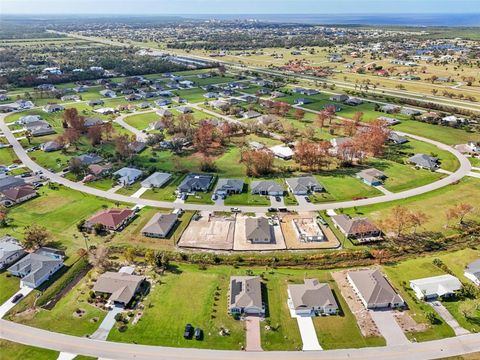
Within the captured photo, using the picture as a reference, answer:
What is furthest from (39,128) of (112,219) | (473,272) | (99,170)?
(473,272)

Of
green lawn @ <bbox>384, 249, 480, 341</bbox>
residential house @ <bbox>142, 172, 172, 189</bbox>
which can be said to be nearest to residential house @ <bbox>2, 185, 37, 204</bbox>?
residential house @ <bbox>142, 172, 172, 189</bbox>

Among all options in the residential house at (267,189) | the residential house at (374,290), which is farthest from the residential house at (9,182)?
the residential house at (374,290)

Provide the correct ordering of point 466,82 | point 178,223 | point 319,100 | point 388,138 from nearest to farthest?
point 178,223
point 388,138
point 319,100
point 466,82

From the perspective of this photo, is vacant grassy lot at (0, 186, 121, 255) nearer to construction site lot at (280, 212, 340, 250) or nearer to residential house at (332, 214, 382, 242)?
construction site lot at (280, 212, 340, 250)

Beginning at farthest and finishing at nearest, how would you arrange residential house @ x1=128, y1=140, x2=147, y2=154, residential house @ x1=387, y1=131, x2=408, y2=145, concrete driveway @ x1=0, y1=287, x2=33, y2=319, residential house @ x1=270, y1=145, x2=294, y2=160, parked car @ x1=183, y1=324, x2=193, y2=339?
residential house @ x1=387, y1=131, x2=408, y2=145 < residential house @ x1=128, y1=140, x2=147, y2=154 < residential house @ x1=270, y1=145, x2=294, y2=160 < concrete driveway @ x1=0, y1=287, x2=33, y2=319 < parked car @ x1=183, y1=324, x2=193, y2=339

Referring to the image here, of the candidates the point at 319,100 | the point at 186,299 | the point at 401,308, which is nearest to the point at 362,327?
the point at 401,308

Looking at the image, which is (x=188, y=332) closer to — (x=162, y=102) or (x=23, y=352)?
(x=23, y=352)

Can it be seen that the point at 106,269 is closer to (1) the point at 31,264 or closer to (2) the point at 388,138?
(1) the point at 31,264
